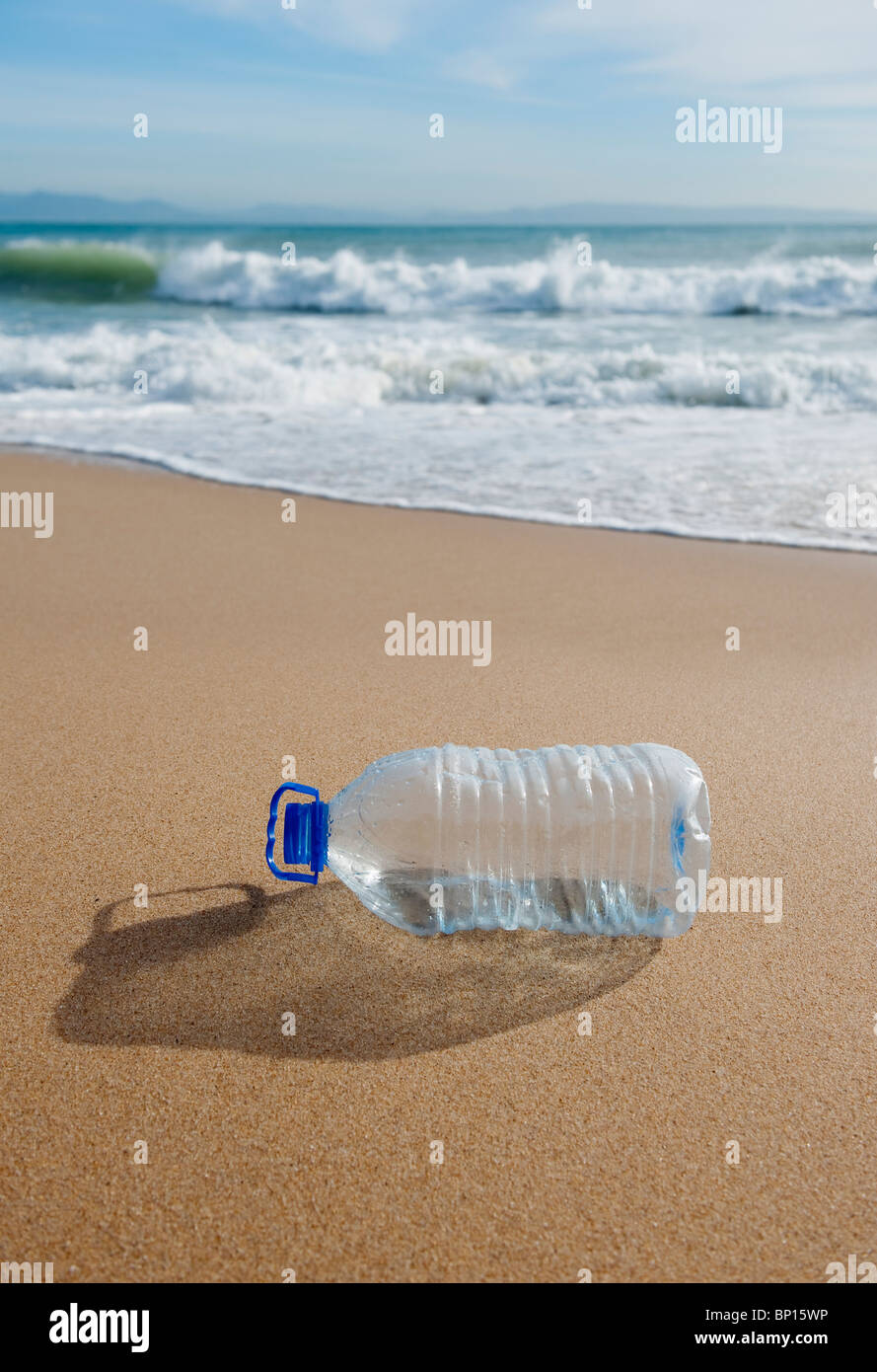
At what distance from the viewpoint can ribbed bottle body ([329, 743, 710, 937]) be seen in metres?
2.16

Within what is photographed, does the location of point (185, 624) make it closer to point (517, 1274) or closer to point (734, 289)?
point (517, 1274)

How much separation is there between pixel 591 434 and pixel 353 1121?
6.82 m

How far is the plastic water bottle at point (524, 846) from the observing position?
85.0 inches

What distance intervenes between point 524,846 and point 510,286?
19.4 meters

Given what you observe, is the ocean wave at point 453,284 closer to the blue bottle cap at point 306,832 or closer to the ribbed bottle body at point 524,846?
the ribbed bottle body at point 524,846

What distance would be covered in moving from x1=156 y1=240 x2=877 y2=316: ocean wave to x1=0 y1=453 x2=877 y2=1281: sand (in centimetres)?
1644

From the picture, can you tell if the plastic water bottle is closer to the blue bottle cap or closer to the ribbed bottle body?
the ribbed bottle body

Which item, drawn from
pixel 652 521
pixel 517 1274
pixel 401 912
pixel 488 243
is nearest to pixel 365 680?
pixel 401 912

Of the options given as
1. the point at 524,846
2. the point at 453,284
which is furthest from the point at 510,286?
the point at 524,846

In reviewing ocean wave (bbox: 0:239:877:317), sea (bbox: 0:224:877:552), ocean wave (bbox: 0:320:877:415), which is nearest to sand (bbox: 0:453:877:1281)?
sea (bbox: 0:224:877:552)

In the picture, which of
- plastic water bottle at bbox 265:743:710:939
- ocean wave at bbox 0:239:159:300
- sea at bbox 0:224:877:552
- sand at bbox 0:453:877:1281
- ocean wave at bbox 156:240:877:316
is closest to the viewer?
sand at bbox 0:453:877:1281

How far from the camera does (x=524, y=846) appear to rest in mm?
2219

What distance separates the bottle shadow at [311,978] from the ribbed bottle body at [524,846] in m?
0.06
